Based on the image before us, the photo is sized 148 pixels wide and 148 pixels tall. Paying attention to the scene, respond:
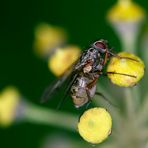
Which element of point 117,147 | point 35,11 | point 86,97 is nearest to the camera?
point 86,97

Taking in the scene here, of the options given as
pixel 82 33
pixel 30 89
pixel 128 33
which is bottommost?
pixel 30 89

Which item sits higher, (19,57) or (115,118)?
(115,118)

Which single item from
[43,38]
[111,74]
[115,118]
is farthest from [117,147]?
[43,38]

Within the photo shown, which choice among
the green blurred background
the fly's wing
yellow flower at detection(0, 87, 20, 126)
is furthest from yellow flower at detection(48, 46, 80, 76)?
the green blurred background

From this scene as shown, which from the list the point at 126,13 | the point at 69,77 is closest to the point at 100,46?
the point at 69,77

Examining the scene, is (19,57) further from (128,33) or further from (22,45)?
(128,33)

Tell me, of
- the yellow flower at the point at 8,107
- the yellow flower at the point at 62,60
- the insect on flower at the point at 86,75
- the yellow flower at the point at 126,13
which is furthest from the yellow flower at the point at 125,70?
the yellow flower at the point at 8,107
